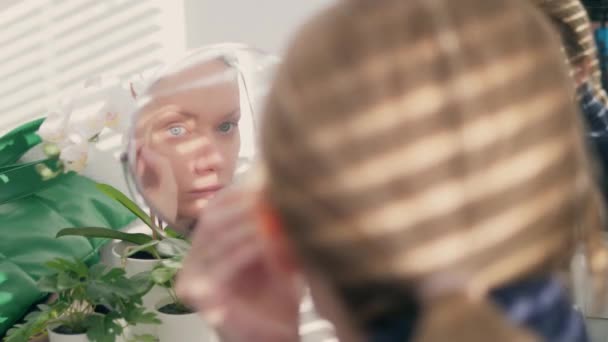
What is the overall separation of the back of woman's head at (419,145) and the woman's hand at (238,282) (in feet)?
0.39

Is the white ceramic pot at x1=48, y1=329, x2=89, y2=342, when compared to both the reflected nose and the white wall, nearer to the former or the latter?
the reflected nose

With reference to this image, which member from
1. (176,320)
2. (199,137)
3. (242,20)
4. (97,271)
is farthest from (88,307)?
(242,20)

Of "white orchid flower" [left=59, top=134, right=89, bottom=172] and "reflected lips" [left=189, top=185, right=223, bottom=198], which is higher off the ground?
"white orchid flower" [left=59, top=134, right=89, bottom=172]

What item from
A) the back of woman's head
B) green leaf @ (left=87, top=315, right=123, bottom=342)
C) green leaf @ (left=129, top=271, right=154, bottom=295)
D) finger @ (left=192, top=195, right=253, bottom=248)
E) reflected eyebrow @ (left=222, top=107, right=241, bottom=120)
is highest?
the back of woman's head

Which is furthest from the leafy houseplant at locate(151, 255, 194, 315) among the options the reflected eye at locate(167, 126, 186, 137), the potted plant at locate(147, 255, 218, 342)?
the reflected eye at locate(167, 126, 186, 137)

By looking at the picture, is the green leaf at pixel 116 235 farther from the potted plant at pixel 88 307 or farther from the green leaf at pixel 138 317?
the green leaf at pixel 138 317

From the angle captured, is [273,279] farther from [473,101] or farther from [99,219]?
[99,219]

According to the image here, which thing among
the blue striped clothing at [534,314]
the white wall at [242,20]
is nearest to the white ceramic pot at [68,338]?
the blue striped clothing at [534,314]

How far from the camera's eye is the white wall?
7.84ft

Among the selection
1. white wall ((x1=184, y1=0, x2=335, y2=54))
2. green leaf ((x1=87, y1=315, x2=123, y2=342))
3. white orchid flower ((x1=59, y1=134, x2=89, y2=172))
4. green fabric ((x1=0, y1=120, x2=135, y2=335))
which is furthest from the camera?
white wall ((x1=184, y1=0, x2=335, y2=54))

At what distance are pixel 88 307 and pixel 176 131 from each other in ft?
1.19

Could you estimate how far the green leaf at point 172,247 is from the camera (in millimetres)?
1454

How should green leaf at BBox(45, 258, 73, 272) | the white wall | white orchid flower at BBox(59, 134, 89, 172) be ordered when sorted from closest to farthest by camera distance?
green leaf at BBox(45, 258, 73, 272)
white orchid flower at BBox(59, 134, 89, 172)
the white wall

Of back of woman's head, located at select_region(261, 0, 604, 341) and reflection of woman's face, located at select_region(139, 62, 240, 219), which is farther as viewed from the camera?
reflection of woman's face, located at select_region(139, 62, 240, 219)
